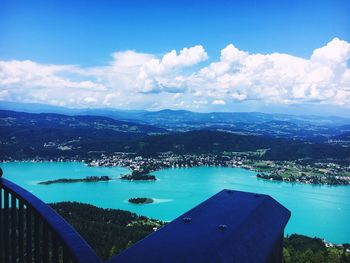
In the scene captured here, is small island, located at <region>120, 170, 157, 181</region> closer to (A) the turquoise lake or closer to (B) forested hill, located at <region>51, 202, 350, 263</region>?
(A) the turquoise lake

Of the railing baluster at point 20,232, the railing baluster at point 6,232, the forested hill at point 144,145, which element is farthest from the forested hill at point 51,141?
the railing baluster at point 20,232

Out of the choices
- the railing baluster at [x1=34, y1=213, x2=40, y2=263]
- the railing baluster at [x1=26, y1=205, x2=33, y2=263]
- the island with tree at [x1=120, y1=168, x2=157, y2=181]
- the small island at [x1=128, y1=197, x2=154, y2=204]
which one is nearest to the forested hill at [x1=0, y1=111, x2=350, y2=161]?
the island with tree at [x1=120, y1=168, x2=157, y2=181]

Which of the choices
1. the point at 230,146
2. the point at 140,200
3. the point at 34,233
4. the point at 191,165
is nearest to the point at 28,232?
the point at 34,233

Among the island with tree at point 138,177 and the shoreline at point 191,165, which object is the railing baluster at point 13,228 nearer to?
the island with tree at point 138,177

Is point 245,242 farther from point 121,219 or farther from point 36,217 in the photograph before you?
point 121,219

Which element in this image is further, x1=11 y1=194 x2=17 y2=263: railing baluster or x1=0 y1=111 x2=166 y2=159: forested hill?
x1=0 y1=111 x2=166 y2=159: forested hill

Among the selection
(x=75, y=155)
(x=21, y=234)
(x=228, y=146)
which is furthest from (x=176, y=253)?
(x=228, y=146)
